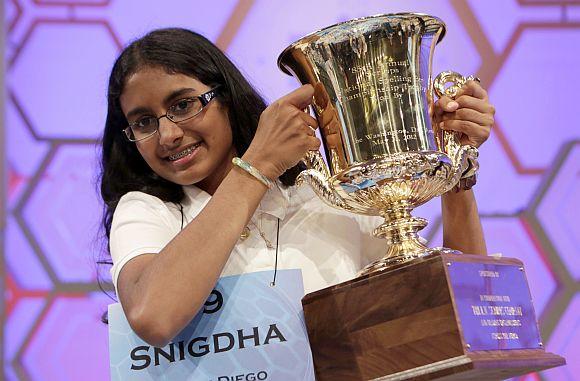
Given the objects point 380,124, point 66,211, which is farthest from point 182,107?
point 66,211

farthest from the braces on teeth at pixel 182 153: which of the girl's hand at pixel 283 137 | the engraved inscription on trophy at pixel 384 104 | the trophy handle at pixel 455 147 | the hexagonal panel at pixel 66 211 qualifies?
the hexagonal panel at pixel 66 211

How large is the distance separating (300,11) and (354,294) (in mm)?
→ 1342

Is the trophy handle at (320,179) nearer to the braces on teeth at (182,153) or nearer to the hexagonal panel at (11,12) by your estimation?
the braces on teeth at (182,153)

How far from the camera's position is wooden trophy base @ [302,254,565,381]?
1.17 m

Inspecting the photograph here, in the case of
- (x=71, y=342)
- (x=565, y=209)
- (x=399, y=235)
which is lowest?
(x=399, y=235)

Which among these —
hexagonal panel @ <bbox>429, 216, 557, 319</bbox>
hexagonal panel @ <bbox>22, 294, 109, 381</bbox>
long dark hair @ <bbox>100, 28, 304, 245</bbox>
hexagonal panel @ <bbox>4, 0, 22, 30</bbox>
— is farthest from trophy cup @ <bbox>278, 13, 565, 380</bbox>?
hexagonal panel @ <bbox>4, 0, 22, 30</bbox>

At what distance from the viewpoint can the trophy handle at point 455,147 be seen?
1.40 m

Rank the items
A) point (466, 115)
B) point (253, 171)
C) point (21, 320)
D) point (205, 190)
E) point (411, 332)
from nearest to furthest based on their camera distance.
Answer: point (411, 332)
point (253, 171)
point (466, 115)
point (205, 190)
point (21, 320)

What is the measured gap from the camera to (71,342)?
2281 mm

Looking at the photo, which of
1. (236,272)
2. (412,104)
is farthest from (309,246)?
(412,104)

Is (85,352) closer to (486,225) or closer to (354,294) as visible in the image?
(486,225)

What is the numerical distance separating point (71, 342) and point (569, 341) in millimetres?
1214

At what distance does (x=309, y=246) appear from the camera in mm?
1456

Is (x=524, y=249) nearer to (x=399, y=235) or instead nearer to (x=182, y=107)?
(x=399, y=235)
